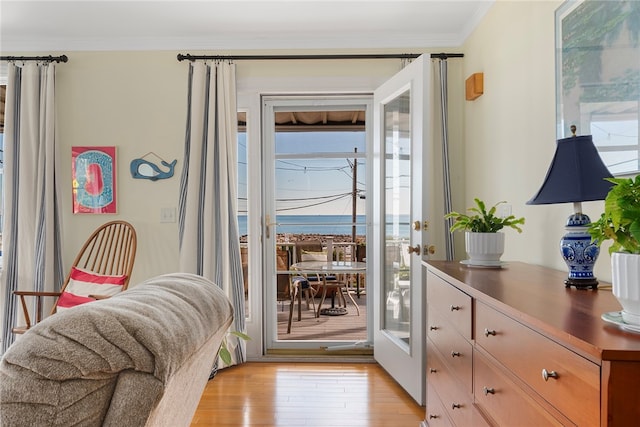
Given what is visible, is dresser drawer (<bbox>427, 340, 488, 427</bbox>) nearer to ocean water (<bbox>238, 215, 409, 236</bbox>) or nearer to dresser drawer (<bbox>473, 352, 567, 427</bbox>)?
dresser drawer (<bbox>473, 352, 567, 427</bbox>)

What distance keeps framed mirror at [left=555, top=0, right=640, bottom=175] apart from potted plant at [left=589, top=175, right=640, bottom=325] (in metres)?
0.68

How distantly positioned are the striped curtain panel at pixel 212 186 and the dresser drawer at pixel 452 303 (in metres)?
1.66

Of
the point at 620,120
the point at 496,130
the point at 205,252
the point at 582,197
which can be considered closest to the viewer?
the point at 582,197

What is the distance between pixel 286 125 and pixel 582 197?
103 inches

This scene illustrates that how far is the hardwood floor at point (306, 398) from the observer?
98.0 inches

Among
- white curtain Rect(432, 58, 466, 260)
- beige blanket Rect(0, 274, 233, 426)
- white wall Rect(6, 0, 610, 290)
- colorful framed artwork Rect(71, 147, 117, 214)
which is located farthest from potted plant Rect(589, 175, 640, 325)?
colorful framed artwork Rect(71, 147, 117, 214)

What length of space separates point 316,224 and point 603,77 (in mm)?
2391

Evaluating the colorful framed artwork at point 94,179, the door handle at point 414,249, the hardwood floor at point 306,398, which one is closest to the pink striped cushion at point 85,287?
the colorful framed artwork at point 94,179

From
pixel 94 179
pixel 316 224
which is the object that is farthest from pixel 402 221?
pixel 94 179

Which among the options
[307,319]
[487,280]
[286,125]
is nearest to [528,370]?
[487,280]

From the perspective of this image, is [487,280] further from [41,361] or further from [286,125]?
[286,125]

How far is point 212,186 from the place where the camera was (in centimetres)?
323

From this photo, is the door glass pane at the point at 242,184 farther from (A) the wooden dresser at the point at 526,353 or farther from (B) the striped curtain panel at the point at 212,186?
(A) the wooden dresser at the point at 526,353

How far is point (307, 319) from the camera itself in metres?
4.18
